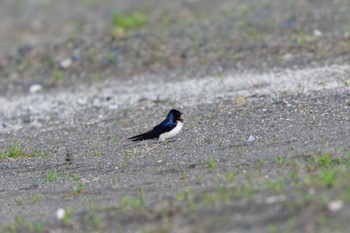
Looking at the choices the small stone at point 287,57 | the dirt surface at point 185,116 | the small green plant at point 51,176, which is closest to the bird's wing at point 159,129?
the dirt surface at point 185,116

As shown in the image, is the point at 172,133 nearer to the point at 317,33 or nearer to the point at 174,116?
the point at 174,116

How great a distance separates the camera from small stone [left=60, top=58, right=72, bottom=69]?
54.3 ft

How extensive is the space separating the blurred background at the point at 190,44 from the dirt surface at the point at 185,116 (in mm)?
36

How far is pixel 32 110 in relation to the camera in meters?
14.7

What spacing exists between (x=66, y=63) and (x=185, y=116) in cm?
476

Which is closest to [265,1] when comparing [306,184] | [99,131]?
[99,131]

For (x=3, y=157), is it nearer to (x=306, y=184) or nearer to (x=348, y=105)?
(x=348, y=105)

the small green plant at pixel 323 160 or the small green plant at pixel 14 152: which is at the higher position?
the small green plant at pixel 323 160

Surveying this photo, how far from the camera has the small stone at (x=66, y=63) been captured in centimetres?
1656

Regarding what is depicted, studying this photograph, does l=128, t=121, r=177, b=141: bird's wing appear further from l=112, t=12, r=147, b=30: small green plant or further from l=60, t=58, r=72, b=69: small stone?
l=112, t=12, r=147, b=30: small green plant

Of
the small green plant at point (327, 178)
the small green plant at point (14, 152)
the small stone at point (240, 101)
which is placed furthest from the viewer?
the small stone at point (240, 101)

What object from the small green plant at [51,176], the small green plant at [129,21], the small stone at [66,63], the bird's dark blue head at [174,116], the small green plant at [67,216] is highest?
the small green plant at [67,216]

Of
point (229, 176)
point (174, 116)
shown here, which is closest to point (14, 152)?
point (174, 116)

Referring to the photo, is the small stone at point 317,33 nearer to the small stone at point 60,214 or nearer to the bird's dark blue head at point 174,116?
Result: the bird's dark blue head at point 174,116
